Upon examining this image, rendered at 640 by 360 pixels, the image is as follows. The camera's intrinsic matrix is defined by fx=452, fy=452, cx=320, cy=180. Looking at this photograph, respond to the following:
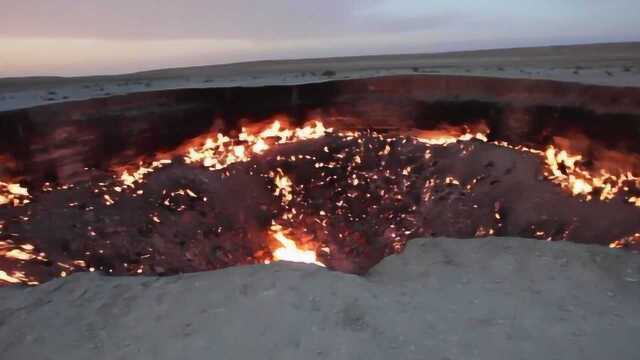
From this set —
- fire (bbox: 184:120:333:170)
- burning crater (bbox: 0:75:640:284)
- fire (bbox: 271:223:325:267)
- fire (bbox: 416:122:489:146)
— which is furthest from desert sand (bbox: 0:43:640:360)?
fire (bbox: 184:120:333:170)

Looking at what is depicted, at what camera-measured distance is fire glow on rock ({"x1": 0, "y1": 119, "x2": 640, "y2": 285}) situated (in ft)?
16.9

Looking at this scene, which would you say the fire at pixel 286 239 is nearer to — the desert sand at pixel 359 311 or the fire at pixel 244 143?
the fire at pixel 244 143

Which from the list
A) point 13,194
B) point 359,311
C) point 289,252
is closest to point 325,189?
point 289,252

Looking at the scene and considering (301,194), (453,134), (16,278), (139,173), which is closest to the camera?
(16,278)

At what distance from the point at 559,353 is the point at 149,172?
512 cm

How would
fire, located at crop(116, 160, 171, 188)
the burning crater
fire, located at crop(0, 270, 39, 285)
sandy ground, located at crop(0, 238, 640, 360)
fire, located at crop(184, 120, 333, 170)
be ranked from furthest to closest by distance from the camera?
fire, located at crop(184, 120, 333, 170), fire, located at crop(116, 160, 171, 188), the burning crater, fire, located at crop(0, 270, 39, 285), sandy ground, located at crop(0, 238, 640, 360)

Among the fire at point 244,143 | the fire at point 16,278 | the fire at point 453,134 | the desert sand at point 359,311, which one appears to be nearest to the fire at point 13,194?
the fire at point 16,278

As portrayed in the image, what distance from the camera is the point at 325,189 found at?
248 inches

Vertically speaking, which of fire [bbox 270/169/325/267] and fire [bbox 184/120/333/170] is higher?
fire [bbox 184/120/333/170]

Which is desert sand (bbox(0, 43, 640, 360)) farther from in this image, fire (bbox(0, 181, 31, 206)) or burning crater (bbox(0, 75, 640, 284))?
fire (bbox(0, 181, 31, 206))

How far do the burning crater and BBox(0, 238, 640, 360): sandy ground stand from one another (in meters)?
0.75

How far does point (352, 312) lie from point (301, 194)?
278 centimetres

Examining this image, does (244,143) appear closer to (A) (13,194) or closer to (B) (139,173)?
(B) (139,173)

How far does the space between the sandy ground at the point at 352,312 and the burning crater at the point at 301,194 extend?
0.75 m
